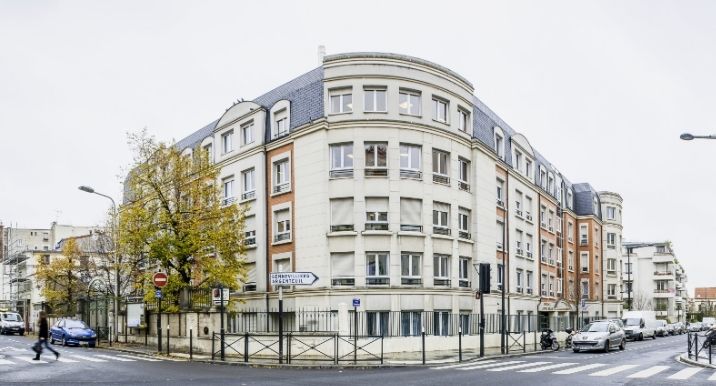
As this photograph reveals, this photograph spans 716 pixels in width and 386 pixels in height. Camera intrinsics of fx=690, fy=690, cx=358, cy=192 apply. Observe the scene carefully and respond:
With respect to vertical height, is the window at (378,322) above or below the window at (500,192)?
below

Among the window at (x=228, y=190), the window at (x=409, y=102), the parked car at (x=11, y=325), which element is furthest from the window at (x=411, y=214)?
the parked car at (x=11, y=325)

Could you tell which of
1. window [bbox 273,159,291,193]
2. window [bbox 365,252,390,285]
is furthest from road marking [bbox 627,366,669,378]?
window [bbox 273,159,291,193]

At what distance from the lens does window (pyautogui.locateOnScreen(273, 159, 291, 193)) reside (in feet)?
114

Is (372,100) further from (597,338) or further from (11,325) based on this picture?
(11,325)

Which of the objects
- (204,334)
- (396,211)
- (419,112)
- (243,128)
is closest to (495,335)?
(396,211)

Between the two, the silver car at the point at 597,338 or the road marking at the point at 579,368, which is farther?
the silver car at the point at 597,338

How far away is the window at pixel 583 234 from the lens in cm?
6675

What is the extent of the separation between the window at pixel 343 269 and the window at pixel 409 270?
7.54 ft

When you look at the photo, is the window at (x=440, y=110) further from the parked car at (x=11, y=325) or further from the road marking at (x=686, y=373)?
the parked car at (x=11, y=325)

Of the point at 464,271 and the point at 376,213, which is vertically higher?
the point at 376,213

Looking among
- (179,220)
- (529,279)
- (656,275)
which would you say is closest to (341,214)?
(179,220)

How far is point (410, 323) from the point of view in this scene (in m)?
31.7

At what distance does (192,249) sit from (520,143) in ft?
82.0

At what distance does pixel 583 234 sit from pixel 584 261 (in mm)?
2672
